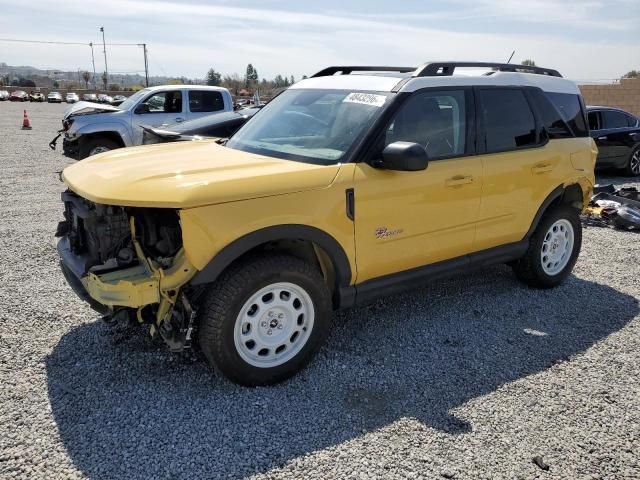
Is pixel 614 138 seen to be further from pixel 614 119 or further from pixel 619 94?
pixel 619 94

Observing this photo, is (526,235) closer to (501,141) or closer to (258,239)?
(501,141)

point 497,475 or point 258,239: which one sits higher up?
point 258,239

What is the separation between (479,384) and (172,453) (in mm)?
1922

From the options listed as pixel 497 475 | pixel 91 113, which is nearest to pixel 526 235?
pixel 497 475

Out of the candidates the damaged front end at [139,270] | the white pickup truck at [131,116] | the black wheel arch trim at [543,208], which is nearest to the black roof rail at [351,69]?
the black wheel arch trim at [543,208]

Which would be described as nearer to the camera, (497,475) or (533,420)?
(497,475)

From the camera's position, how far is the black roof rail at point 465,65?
4056 millimetres

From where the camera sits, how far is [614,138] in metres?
11.2

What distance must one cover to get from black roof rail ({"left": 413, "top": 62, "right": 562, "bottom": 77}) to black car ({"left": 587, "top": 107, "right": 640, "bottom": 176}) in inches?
271

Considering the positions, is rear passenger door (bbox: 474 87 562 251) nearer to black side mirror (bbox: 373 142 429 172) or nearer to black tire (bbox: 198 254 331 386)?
black side mirror (bbox: 373 142 429 172)

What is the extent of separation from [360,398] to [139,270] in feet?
5.01

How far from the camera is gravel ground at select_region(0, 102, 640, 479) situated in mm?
2766

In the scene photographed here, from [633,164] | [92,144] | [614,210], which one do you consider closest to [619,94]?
[633,164]

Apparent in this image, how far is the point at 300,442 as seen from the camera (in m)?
2.90
